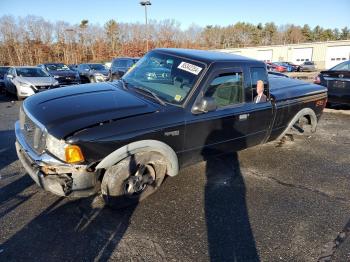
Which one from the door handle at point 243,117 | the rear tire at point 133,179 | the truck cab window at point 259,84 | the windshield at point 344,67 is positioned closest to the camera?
the rear tire at point 133,179

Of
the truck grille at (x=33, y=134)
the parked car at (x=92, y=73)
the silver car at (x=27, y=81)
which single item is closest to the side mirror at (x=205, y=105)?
the truck grille at (x=33, y=134)

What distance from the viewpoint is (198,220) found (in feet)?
10.7

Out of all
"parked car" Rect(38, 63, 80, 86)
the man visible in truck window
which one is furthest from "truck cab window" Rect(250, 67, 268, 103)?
"parked car" Rect(38, 63, 80, 86)

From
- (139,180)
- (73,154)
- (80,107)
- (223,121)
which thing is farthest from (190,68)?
(73,154)

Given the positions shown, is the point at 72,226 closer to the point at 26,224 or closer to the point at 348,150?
the point at 26,224

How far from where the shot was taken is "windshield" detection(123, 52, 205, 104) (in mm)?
3689

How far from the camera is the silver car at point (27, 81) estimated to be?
1153cm

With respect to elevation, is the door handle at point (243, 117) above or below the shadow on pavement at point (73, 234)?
above

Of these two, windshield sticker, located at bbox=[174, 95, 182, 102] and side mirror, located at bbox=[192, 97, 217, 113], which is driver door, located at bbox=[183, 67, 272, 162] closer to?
side mirror, located at bbox=[192, 97, 217, 113]

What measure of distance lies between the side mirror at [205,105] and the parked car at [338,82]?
654cm

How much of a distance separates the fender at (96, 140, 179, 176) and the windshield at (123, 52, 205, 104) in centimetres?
62

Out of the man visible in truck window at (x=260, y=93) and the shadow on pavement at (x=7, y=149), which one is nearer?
the man visible in truck window at (x=260, y=93)

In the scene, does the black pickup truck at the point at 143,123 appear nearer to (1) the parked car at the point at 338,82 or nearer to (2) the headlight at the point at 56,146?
(2) the headlight at the point at 56,146

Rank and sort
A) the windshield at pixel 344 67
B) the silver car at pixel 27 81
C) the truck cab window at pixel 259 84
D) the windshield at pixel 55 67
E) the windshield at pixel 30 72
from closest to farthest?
the truck cab window at pixel 259 84, the windshield at pixel 344 67, the silver car at pixel 27 81, the windshield at pixel 30 72, the windshield at pixel 55 67
